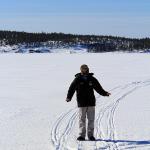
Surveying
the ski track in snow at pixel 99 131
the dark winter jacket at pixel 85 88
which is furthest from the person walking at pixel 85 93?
the ski track in snow at pixel 99 131

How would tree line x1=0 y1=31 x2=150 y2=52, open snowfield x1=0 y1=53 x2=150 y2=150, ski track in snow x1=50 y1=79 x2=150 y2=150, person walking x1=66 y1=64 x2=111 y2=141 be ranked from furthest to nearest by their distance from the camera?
tree line x1=0 y1=31 x2=150 y2=52, person walking x1=66 y1=64 x2=111 y2=141, open snowfield x1=0 y1=53 x2=150 y2=150, ski track in snow x1=50 y1=79 x2=150 y2=150

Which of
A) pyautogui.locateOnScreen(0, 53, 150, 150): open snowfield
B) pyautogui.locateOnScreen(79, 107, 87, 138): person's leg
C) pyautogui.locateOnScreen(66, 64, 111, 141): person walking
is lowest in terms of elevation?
pyautogui.locateOnScreen(0, 53, 150, 150): open snowfield

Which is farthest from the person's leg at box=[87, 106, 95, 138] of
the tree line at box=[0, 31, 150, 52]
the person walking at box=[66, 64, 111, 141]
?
the tree line at box=[0, 31, 150, 52]

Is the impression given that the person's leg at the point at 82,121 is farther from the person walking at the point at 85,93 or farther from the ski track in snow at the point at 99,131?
the ski track in snow at the point at 99,131

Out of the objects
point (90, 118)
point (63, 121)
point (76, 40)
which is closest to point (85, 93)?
point (90, 118)

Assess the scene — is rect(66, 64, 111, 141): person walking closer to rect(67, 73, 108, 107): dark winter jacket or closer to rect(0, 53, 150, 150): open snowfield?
rect(67, 73, 108, 107): dark winter jacket

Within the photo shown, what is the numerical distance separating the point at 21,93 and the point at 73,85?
9.38 meters

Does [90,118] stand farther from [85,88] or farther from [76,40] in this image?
[76,40]

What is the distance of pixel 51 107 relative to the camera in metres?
13.6

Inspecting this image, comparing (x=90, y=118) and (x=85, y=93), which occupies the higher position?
(x=85, y=93)

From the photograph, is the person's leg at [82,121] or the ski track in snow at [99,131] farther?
the person's leg at [82,121]

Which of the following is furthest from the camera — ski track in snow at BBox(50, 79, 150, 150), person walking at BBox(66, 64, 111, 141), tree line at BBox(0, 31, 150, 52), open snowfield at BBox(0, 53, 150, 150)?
tree line at BBox(0, 31, 150, 52)

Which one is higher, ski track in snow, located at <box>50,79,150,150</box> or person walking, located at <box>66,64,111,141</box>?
person walking, located at <box>66,64,111,141</box>

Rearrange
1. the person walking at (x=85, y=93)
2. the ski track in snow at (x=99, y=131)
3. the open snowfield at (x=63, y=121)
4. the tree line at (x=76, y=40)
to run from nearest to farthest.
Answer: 1. the ski track in snow at (x=99, y=131)
2. the open snowfield at (x=63, y=121)
3. the person walking at (x=85, y=93)
4. the tree line at (x=76, y=40)
